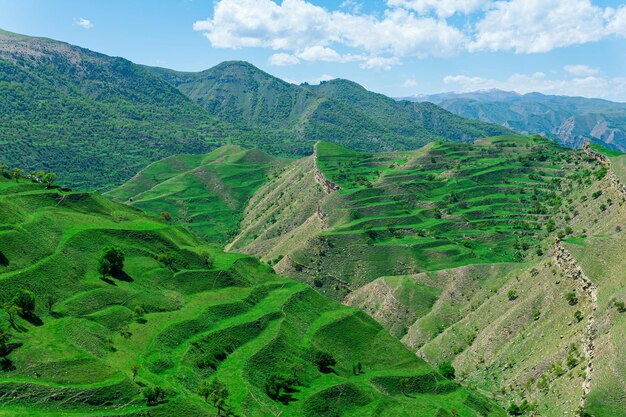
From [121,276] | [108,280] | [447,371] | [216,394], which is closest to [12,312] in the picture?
[108,280]

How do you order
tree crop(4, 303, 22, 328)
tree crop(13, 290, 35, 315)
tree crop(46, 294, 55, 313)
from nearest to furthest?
1. tree crop(4, 303, 22, 328)
2. tree crop(13, 290, 35, 315)
3. tree crop(46, 294, 55, 313)

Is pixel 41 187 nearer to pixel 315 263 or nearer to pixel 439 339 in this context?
pixel 315 263

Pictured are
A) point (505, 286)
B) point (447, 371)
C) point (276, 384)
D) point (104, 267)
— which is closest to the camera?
point (276, 384)

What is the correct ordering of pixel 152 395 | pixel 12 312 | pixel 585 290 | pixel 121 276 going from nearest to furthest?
pixel 152 395 → pixel 12 312 → pixel 121 276 → pixel 585 290

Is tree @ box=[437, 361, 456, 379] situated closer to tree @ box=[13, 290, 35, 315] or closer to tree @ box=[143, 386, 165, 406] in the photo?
tree @ box=[143, 386, 165, 406]

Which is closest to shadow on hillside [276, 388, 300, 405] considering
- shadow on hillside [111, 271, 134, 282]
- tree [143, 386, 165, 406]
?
tree [143, 386, 165, 406]

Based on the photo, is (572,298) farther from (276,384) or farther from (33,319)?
(33,319)

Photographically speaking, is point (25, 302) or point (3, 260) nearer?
point (25, 302)
